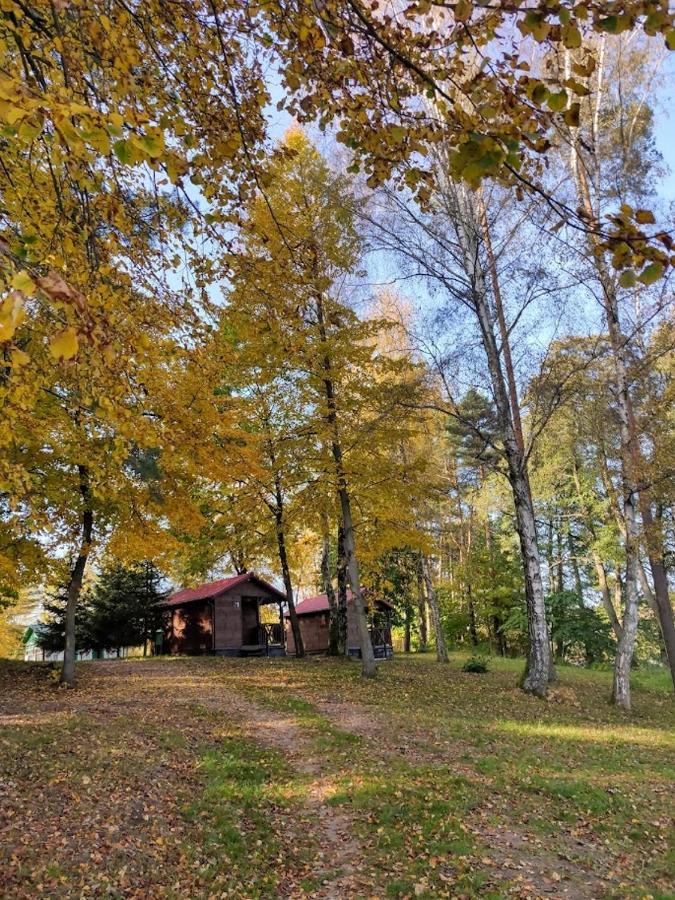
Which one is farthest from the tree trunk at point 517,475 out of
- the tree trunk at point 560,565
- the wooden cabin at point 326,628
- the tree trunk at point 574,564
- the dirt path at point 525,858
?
the tree trunk at point 574,564

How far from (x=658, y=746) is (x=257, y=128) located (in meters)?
9.51

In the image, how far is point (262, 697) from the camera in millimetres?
10320

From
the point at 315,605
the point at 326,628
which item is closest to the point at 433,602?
the point at 326,628

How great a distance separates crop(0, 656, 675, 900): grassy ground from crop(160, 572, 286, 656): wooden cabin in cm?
1146

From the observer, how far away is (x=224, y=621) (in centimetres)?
2127

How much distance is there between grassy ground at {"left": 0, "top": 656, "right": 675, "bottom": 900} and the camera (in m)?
4.25

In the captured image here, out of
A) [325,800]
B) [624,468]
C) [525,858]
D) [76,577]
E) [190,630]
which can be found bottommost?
[525,858]

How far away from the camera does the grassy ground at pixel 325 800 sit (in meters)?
4.25

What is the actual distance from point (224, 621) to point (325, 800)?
16422 mm

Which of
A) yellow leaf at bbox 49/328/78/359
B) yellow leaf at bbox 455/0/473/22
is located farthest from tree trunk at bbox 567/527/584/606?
yellow leaf at bbox 49/328/78/359

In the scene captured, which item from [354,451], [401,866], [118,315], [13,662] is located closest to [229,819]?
[401,866]

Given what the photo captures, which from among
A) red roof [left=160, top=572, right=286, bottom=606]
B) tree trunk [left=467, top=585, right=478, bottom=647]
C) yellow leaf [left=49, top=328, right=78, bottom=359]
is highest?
yellow leaf [left=49, top=328, right=78, bottom=359]

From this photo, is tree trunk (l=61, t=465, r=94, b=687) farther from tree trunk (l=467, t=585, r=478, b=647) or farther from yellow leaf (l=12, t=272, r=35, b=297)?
tree trunk (l=467, t=585, r=478, b=647)

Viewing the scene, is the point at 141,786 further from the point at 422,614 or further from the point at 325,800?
the point at 422,614
